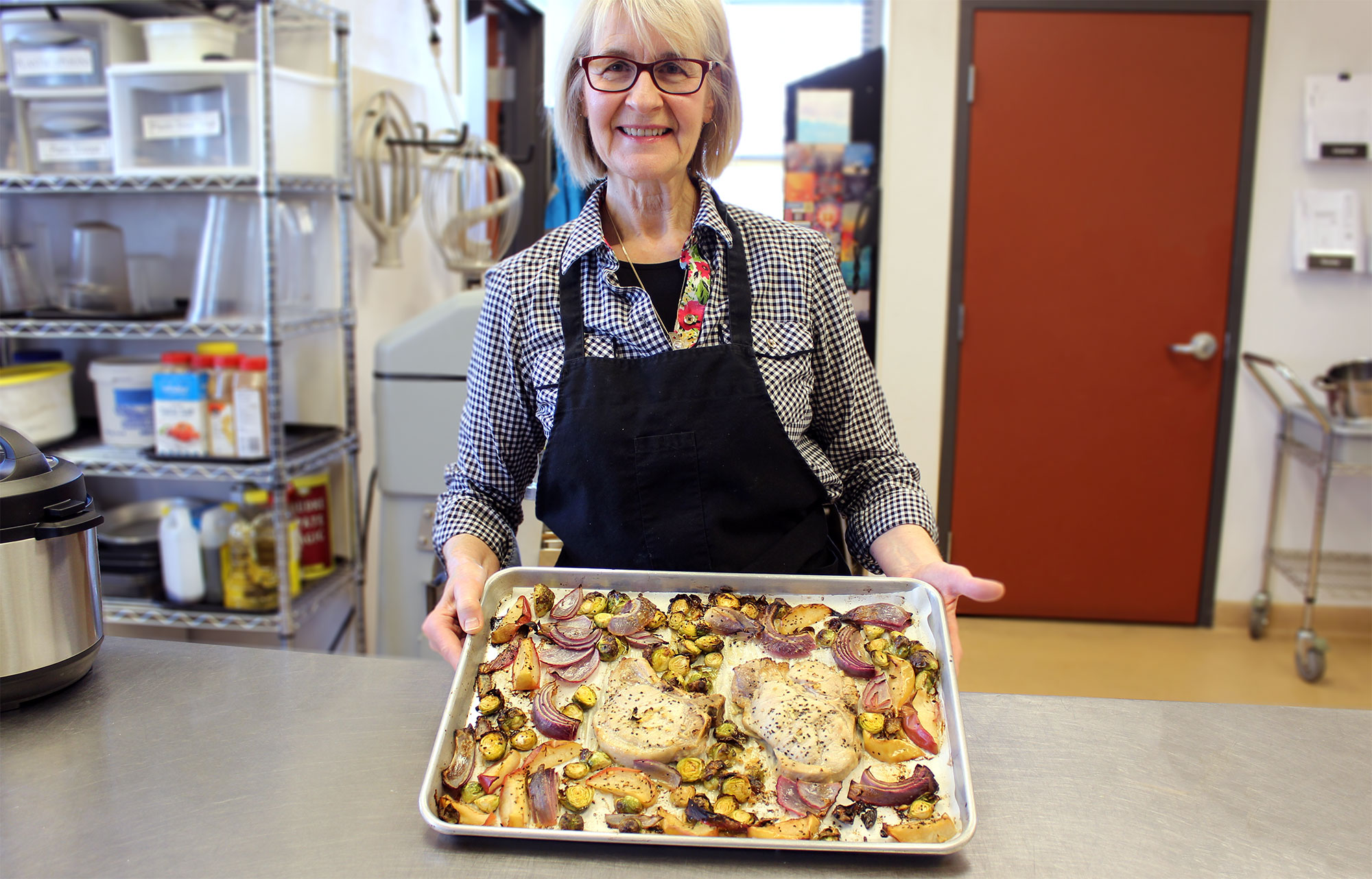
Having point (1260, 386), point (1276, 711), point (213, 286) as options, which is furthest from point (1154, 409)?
point (213, 286)

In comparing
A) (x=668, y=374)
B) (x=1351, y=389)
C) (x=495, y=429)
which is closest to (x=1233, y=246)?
(x=1351, y=389)

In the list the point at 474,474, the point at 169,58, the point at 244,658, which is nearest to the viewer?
the point at 244,658

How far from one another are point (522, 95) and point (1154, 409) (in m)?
2.58

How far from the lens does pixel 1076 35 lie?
3504 millimetres

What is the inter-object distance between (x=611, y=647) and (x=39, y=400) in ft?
6.60

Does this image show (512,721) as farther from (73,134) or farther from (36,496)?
(73,134)

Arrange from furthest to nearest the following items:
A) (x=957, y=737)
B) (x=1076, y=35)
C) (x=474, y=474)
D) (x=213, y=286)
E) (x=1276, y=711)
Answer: (x=1076, y=35)
(x=213, y=286)
(x=474, y=474)
(x=1276, y=711)
(x=957, y=737)

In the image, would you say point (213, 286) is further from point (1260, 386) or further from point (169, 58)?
point (1260, 386)

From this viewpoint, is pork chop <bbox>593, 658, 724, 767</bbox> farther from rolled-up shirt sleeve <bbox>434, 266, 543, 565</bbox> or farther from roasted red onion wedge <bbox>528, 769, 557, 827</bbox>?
rolled-up shirt sleeve <bbox>434, 266, 543, 565</bbox>

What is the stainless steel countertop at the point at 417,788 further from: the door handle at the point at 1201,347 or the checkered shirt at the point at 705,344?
the door handle at the point at 1201,347

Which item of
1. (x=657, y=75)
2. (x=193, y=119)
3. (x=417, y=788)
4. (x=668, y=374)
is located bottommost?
(x=417, y=788)

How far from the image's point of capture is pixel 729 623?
3.25 ft

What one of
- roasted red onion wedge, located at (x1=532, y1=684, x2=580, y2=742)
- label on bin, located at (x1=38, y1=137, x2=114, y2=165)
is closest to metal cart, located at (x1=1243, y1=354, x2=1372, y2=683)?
roasted red onion wedge, located at (x1=532, y1=684, x2=580, y2=742)

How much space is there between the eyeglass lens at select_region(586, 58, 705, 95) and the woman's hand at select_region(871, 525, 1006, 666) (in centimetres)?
61
